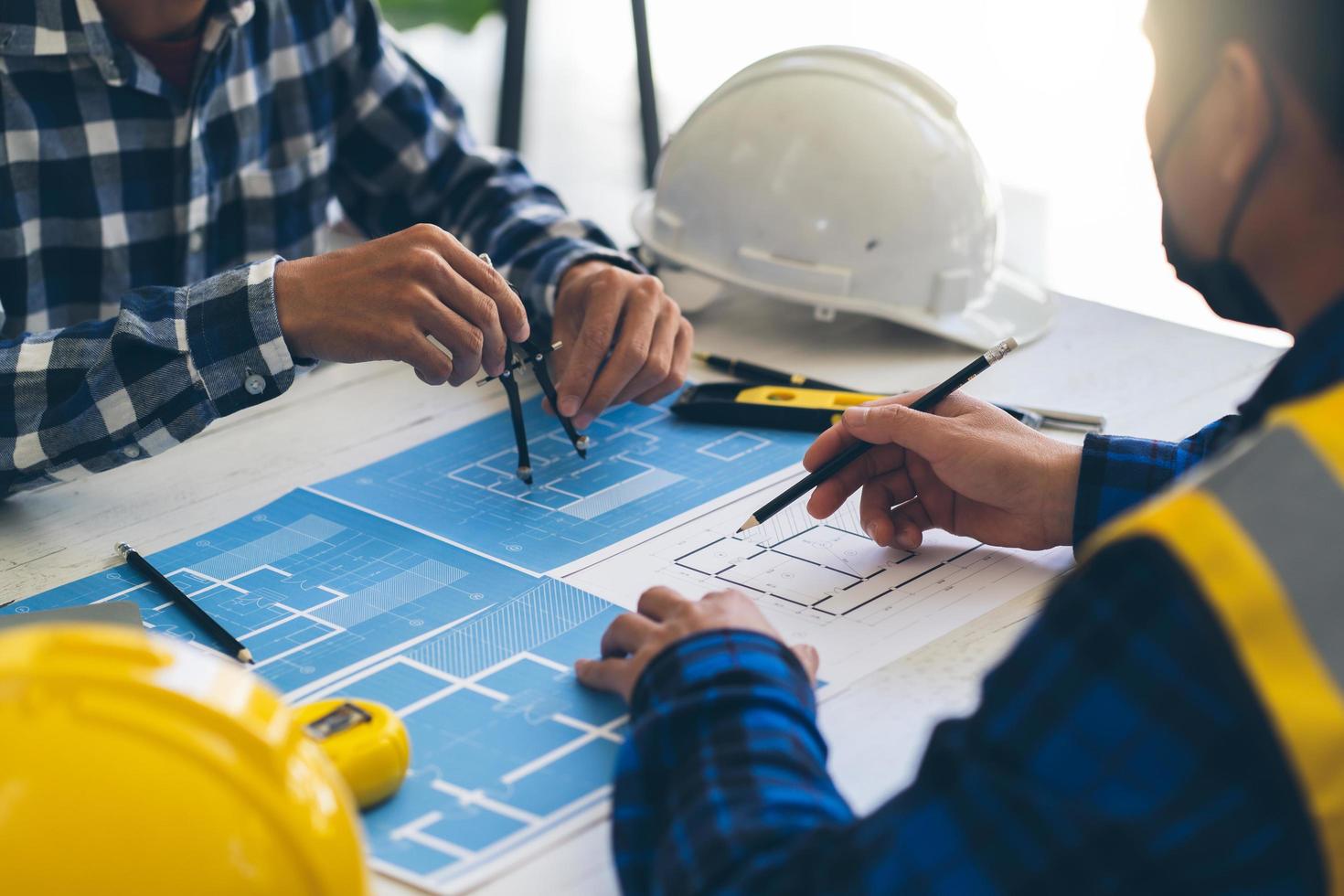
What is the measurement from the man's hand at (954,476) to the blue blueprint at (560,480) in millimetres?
134

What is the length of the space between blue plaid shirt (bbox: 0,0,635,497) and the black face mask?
2.39 feet

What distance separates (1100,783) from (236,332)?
84cm

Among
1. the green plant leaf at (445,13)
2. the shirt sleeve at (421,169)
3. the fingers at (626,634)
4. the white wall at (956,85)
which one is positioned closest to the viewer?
the fingers at (626,634)

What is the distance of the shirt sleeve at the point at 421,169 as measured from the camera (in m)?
1.54

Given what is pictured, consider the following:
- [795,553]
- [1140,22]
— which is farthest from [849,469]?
[1140,22]

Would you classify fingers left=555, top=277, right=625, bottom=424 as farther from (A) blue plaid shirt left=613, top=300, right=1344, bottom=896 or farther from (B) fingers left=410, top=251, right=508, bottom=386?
(A) blue plaid shirt left=613, top=300, right=1344, bottom=896

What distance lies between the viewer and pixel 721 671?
28.6 inches

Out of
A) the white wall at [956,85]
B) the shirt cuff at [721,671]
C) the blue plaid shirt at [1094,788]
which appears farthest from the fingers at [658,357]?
the white wall at [956,85]

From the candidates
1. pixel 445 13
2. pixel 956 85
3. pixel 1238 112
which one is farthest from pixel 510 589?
pixel 956 85

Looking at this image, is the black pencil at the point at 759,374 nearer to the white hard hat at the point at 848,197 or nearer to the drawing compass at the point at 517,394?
the white hard hat at the point at 848,197

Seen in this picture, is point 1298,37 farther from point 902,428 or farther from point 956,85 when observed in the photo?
point 956,85

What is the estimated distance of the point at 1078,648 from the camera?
516 mm

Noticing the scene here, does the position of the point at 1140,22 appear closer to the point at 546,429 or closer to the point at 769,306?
the point at 546,429

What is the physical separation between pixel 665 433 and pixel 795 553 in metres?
0.27
